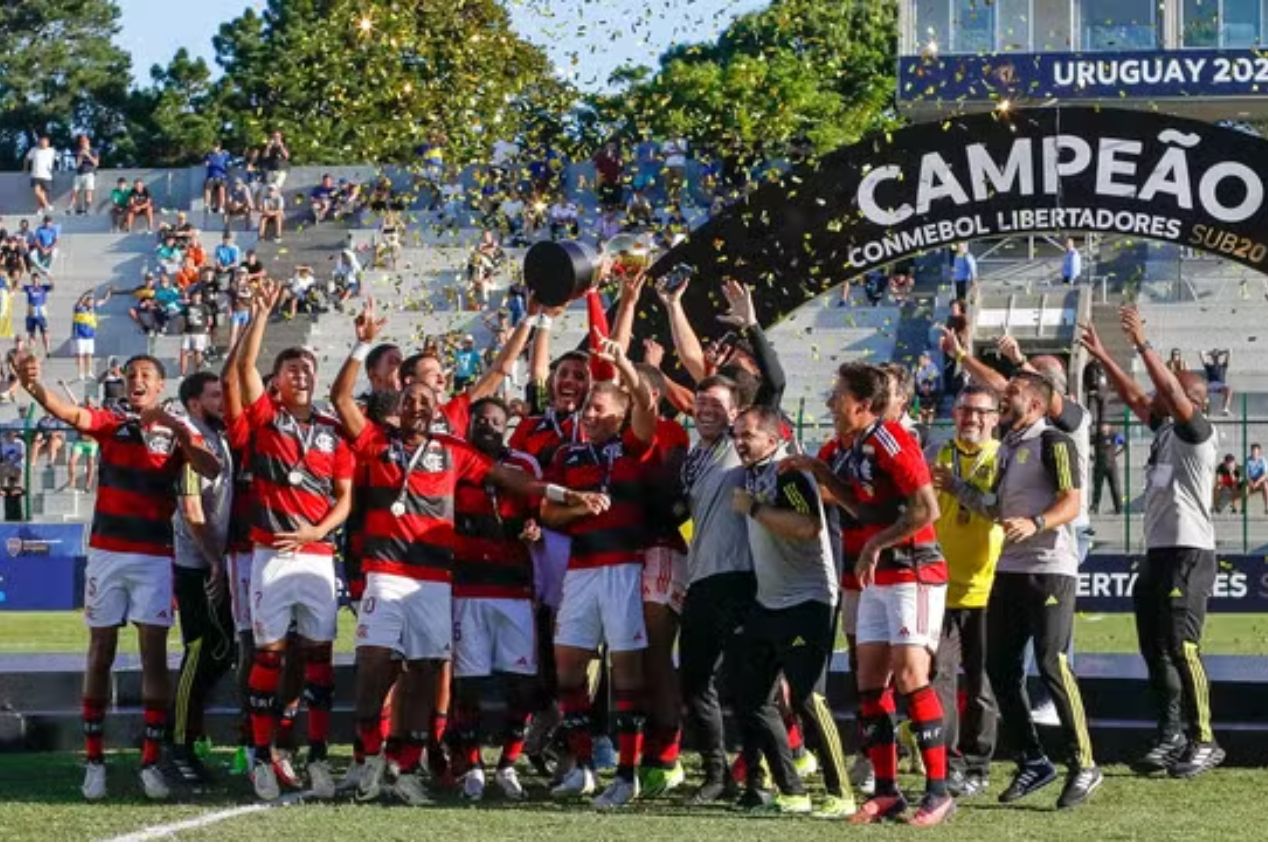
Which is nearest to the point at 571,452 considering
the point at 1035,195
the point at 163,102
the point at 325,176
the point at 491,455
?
the point at 491,455

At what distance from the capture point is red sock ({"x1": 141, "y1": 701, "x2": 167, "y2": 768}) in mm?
12102

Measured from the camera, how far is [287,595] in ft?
39.1

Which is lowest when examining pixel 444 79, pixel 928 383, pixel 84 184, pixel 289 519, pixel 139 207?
pixel 289 519

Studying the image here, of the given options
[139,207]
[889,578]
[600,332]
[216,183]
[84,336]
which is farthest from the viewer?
[139,207]

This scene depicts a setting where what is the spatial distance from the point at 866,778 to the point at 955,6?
34.9m

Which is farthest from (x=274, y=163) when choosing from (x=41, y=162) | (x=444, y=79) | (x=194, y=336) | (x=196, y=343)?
(x=444, y=79)

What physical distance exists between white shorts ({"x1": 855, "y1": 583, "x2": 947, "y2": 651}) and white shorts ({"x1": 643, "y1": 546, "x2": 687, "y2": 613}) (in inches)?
44.0

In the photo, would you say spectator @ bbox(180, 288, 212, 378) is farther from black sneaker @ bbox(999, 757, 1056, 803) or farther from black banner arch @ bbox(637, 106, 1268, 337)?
black sneaker @ bbox(999, 757, 1056, 803)

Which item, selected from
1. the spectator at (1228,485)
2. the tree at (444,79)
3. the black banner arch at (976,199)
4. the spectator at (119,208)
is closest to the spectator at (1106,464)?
the spectator at (1228,485)

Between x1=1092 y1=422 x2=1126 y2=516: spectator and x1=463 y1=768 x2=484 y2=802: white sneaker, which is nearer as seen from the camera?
x1=463 y1=768 x2=484 y2=802: white sneaker

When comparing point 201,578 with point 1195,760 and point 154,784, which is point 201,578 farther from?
point 1195,760

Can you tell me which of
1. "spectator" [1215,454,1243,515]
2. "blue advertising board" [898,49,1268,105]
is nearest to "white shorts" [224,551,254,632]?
"spectator" [1215,454,1243,515]

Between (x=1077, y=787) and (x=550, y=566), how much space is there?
2836 mm

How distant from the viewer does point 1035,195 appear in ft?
47.3
